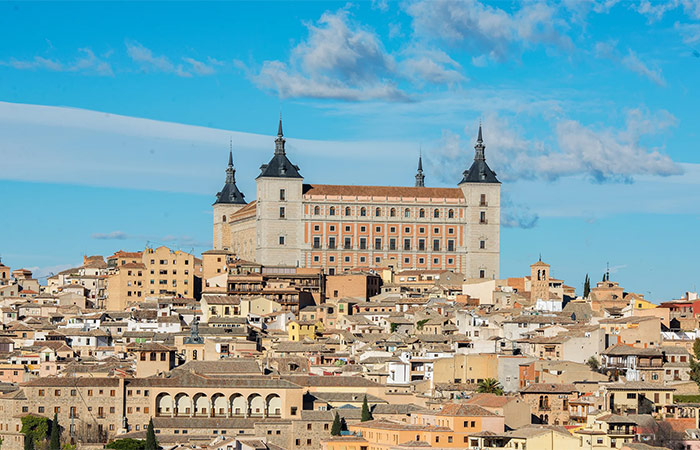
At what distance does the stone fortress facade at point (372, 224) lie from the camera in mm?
117938

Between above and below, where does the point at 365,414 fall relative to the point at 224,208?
below

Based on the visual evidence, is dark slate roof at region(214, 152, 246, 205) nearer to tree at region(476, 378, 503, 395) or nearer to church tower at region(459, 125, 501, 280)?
church tower at region(459, 125, 501, 280)

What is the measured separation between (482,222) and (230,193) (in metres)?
27.2

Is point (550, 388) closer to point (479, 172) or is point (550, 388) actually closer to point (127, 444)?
point (127, 444)

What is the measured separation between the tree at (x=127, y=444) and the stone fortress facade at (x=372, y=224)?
53396 millimetres

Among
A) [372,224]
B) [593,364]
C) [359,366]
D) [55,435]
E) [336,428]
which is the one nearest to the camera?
[336,428]

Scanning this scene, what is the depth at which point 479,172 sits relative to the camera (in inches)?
4845

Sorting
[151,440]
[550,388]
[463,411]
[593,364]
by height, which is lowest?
[151,440]

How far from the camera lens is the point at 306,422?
65.8 meters

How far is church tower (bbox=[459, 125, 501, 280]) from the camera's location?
119125 millimetres

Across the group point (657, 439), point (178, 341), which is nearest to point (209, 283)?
point (178, 341)

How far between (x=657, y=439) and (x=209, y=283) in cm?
5352

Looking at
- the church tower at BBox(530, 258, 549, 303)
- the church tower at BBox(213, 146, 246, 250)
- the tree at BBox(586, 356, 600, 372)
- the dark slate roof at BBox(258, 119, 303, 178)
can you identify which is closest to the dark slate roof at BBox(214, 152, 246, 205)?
the church tower at BBox(213, 146, 246, 250)

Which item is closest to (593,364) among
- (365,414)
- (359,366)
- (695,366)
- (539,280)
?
(695,366)
